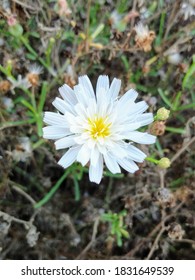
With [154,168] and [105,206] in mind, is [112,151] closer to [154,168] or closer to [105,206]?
[154,168]

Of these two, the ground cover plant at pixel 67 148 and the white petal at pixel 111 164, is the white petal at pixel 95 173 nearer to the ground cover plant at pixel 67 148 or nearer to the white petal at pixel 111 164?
the white petal at pixel 111 164

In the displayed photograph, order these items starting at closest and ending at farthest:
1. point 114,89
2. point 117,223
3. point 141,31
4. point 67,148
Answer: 1. point 114,89
2. point 141,31
3. point 117,223
4. point 67,148

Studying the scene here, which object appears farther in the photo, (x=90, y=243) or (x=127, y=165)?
(x=90, y=243)

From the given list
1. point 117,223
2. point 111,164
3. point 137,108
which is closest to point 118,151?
point 111,164

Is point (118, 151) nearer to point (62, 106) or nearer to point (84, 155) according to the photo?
point (84, 155)

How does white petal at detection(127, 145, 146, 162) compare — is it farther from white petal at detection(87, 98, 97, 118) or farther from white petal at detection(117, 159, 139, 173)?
white petal at detection(87, 98, 97, 118)

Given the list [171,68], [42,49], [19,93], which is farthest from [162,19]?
[19,93]

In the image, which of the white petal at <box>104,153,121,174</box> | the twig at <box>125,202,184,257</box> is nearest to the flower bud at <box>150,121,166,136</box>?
the white petal at <box>104,153,121,174</box>
